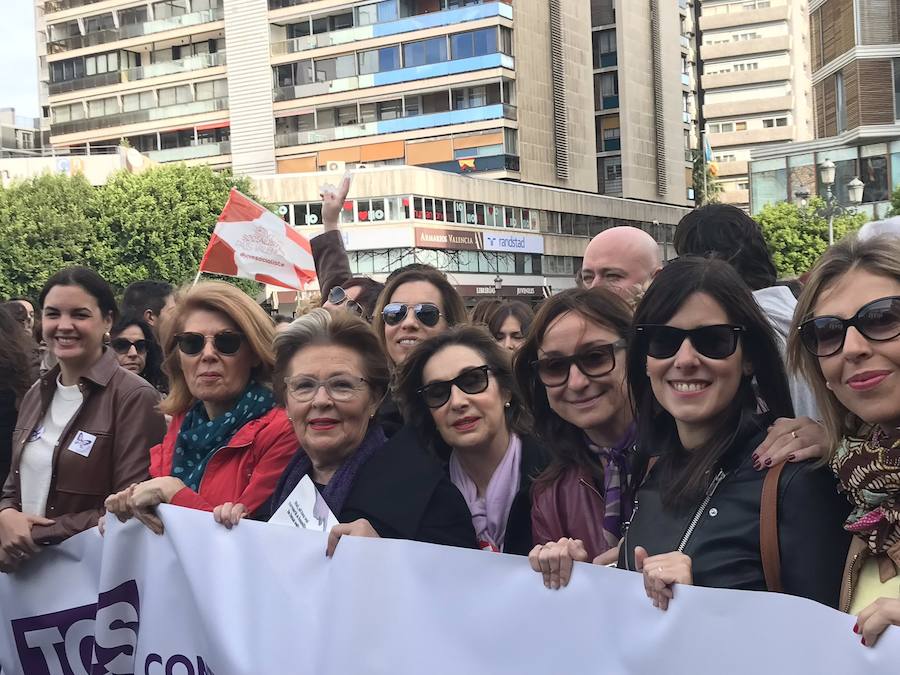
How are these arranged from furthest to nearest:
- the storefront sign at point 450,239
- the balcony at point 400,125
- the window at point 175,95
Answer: the window at point 175,95 < the balcony at point 400,125 < the storefront sign at point 450,239

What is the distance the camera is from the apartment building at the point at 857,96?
40344 millimetres

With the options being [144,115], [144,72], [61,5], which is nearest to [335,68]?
[144,72]

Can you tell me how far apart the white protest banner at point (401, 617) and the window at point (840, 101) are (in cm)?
4342

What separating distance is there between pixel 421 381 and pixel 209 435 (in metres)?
0.80

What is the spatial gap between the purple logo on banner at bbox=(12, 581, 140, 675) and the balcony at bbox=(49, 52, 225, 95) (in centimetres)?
6456

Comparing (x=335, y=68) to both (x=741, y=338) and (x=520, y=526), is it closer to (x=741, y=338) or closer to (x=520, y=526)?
(x=520, y=526)

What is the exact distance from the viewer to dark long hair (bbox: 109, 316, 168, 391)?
702cm

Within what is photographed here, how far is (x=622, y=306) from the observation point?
356 cm

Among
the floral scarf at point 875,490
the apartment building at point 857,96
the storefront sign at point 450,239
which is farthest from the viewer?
the storefront sign at point 450,239

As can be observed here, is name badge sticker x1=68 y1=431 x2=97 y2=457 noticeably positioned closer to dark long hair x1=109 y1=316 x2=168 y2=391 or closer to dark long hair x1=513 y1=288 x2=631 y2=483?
dark long hair x1=513 y1=288 x2=631 y2=483

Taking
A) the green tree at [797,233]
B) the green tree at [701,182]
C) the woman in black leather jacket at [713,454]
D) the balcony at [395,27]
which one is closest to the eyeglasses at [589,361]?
the woman in black leather jacket at [713,454]

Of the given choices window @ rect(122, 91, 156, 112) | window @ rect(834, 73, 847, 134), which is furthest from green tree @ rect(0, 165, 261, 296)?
window @ rect(122, 91, 156, 112)

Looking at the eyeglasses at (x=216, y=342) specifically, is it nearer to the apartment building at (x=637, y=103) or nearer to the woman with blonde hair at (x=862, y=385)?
the woman with blonde hair at (x=862, y=385)

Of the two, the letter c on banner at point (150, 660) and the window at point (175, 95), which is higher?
the window at point (175, 95)
